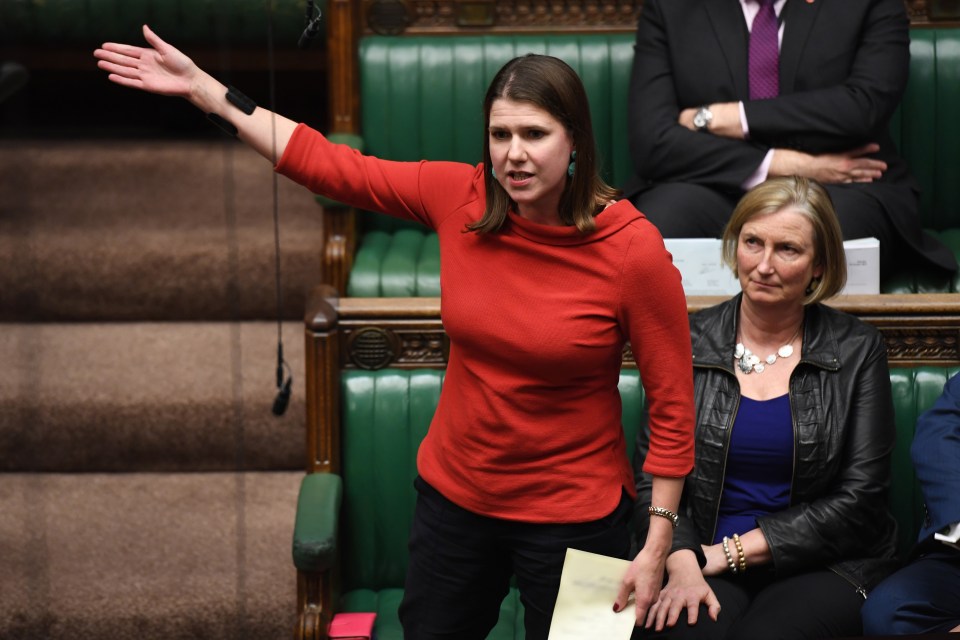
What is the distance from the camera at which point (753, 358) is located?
1.85m

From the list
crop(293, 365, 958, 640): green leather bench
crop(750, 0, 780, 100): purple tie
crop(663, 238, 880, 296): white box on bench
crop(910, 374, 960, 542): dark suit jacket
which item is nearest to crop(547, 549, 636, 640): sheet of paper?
crop(910, 374, 960, 542): dark suit jacket

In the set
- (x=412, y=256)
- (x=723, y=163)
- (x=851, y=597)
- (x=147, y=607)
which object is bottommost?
(x=147, y=607)

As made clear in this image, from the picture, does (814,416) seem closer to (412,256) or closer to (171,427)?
(412,256)

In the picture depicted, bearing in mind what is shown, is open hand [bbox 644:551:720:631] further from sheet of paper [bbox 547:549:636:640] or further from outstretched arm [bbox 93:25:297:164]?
outstretched arm [bbox 93:25:297:164]

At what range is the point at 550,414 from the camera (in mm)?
1369

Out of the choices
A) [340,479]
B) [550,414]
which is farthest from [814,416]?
[340,479]

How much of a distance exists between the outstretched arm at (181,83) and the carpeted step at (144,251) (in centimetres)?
123

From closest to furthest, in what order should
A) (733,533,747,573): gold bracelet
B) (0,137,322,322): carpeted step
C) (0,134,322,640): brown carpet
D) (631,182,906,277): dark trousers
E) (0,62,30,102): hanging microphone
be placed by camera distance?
1. (0,62,30,102): hanging microphone
2. (733,533,747,573): gold bracelet
3. (0,134,322,640): brown carpet
4. (631,182,906,277): dark trousers
5. (0,137,322,322): carpeted step

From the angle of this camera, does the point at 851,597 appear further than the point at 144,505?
No

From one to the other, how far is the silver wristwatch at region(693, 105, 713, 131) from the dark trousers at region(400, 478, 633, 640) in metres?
1.14

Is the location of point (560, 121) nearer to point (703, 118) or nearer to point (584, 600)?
point (584, 600)

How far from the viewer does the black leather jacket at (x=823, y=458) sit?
1755 millimetres

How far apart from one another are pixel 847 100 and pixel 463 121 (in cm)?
81

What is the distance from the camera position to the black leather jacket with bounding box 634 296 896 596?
5.76 ft
